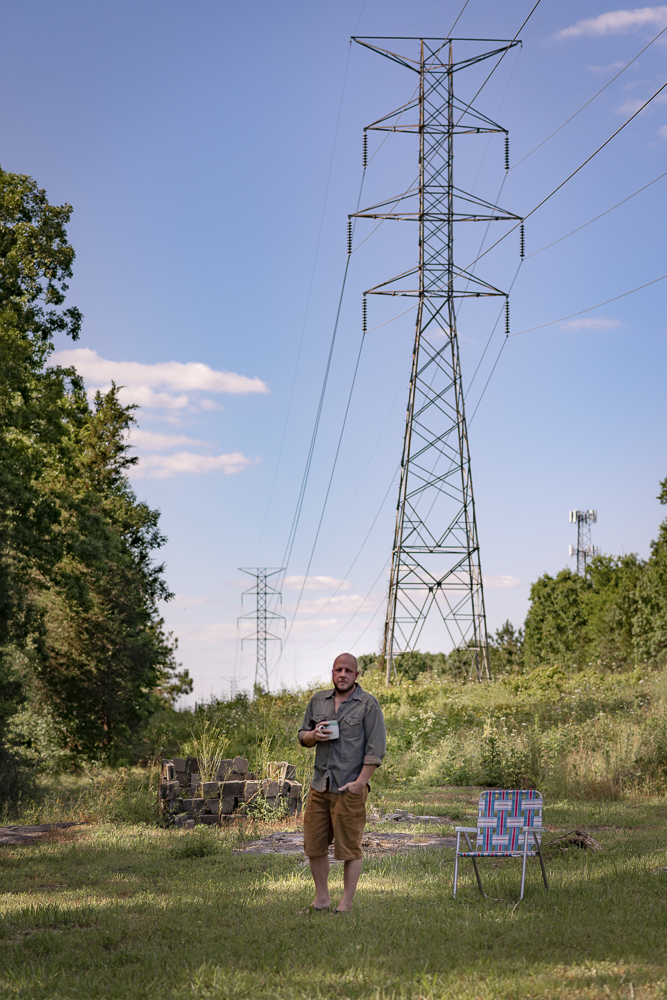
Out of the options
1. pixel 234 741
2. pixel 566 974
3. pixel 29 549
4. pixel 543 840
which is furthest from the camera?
pixel 29 549

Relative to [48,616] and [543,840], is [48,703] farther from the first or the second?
[543,840]

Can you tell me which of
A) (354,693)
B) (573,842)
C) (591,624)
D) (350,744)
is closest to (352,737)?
(350,744)

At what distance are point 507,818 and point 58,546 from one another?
1518 cm

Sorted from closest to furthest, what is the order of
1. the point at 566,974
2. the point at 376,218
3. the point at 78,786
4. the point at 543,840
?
the point at 566,974 → the point at 543,840 → the point at 78,786 → the point at 376,218

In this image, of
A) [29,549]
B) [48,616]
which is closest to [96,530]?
[29,549]

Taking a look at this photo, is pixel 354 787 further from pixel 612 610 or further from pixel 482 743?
pixel 612 610

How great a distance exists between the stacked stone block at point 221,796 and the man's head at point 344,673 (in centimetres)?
574

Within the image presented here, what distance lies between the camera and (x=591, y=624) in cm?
4438

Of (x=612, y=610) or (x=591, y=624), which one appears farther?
(x=591, y=624)

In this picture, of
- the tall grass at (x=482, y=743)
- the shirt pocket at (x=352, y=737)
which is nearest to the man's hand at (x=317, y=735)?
the shirt pocket at (x=352, y=737)

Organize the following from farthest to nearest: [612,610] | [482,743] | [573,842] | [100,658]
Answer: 1. [612,610]
2. [100,658]
3. [482,743]
4. [573,842]

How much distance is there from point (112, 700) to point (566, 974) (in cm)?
2267

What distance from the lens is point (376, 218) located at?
76.2 feet

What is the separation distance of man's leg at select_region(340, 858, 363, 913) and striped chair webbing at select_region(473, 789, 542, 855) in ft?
4.03
